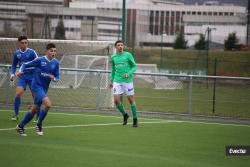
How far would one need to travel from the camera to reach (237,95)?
24453 mm

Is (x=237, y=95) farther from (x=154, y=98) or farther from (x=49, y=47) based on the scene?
(x=49, y=47)

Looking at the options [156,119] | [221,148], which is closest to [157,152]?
[221,148]

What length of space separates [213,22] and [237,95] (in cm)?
2479

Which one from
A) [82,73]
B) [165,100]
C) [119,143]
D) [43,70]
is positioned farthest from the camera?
[82,73]

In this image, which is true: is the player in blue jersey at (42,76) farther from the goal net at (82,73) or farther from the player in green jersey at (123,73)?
the goal net at (82,73)

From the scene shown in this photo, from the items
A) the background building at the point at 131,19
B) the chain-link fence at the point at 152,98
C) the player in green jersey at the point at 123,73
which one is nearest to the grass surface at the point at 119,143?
the player in green jersey at the point at 123,73

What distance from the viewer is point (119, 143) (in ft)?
44.6

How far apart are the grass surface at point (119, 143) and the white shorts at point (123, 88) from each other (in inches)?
35.5

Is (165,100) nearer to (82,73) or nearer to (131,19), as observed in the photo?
(82,73)

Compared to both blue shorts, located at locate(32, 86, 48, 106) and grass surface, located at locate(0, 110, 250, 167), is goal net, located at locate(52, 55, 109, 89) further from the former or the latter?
blue shorts, located at locate(32, 86, 48, 106)

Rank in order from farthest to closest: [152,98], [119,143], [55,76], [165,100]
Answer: [165,100] < [152,98] < [55,76] < [119,143]

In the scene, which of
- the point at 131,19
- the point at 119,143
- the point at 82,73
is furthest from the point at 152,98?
the point at 131,19

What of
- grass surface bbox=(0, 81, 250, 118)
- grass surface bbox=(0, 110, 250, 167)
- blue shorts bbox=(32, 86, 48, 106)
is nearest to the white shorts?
grass surface bbox=(0, 110, 250, 167)

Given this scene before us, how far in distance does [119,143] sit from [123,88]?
160 inches
